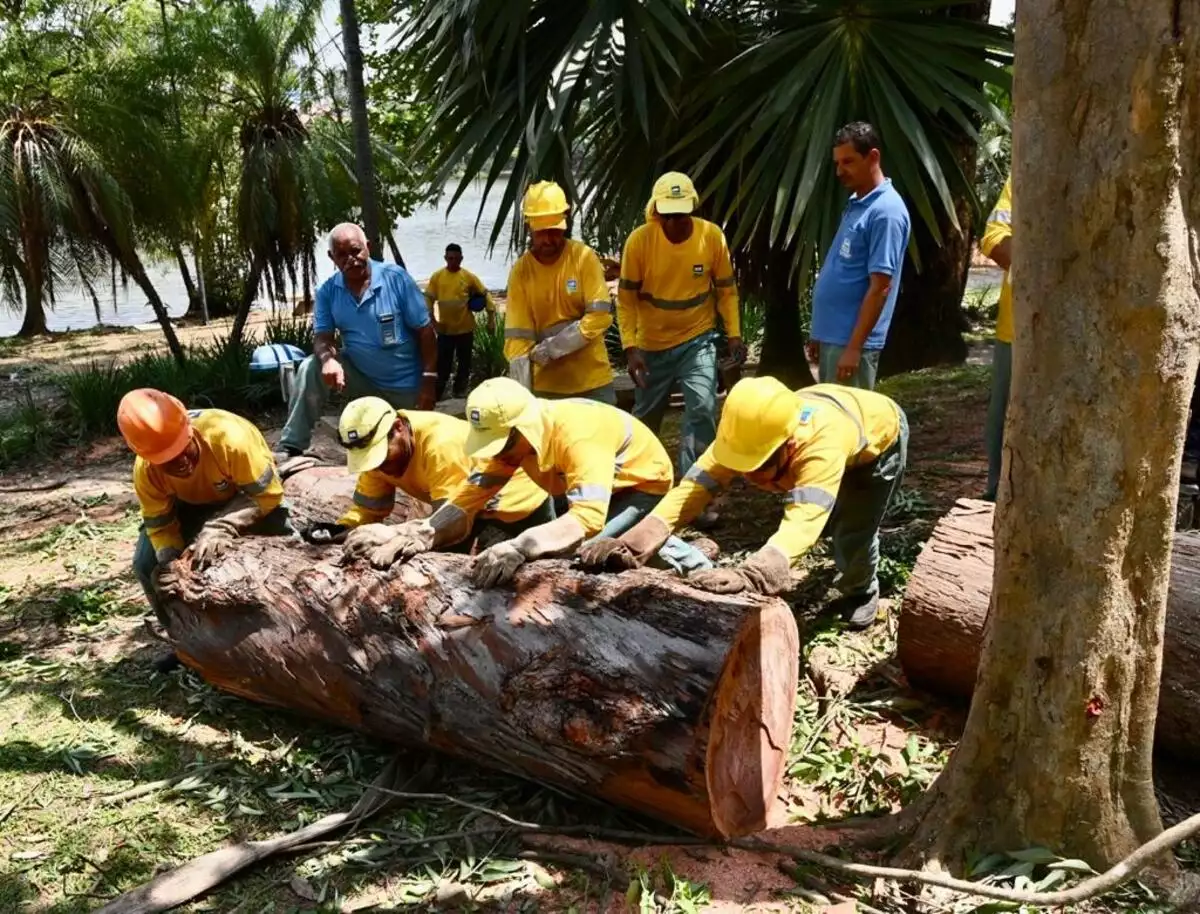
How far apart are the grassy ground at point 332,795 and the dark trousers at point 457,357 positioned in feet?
15.6

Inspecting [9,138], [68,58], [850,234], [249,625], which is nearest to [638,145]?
[850,234]

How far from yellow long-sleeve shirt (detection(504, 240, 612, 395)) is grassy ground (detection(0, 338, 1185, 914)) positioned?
1.21m

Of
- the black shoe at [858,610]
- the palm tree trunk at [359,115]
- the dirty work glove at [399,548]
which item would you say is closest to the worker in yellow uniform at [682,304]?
the black shoe at [858,610]

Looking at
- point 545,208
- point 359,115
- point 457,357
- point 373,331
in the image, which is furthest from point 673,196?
point 457,357

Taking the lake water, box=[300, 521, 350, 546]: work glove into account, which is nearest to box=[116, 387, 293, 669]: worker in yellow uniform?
box=[300, 521, 350, 546]: work glove

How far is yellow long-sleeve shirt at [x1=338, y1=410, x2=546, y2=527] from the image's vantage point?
4086 mm

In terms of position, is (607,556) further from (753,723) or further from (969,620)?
(969,620)

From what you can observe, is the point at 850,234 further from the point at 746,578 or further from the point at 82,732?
the point at 82,732

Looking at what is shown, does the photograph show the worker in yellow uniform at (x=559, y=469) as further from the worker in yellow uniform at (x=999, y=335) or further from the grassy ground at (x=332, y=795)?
the worker in yellow uniform at (x=999, y=335)

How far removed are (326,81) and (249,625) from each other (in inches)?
452

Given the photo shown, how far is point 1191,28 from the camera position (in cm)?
204

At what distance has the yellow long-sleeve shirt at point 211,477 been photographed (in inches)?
161

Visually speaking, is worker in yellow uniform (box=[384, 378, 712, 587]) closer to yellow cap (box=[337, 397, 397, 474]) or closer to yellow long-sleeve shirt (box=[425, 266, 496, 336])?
yellow cap (box=[337, 397, 397, 474])

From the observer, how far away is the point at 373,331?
5.54 meters
